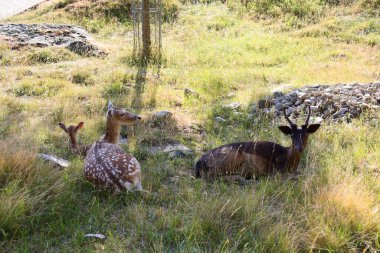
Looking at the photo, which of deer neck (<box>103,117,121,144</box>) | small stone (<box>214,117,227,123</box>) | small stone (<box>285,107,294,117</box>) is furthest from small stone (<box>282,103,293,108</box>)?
deer neck (<box>103,117,121,144</box>)

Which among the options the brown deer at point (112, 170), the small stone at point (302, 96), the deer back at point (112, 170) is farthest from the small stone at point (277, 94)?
the deer back at point (112, 170)

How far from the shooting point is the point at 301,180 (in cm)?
507

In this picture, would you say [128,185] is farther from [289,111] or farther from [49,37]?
[49,37]

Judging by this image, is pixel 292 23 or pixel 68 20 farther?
pixel 68 20

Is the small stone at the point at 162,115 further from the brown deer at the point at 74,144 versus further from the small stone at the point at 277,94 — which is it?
the small stone at the point at 277,94

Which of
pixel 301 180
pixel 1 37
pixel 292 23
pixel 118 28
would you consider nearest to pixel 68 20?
pixel 118 28

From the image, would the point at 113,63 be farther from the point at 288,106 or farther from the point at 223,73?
the point at 288,106

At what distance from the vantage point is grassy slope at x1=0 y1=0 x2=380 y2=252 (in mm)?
3912

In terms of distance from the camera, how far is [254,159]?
18.4 ft

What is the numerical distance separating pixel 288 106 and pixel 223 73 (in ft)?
10.5

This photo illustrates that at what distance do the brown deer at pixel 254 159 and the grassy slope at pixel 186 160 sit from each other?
9.4 inches

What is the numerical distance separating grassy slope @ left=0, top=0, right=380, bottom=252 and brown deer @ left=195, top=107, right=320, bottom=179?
24cm

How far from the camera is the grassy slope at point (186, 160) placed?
3912 mm

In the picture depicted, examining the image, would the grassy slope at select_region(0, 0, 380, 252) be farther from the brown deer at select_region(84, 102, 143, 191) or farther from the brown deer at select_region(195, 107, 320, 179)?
the brown deer at select_region(195, 107, 320, 179)
